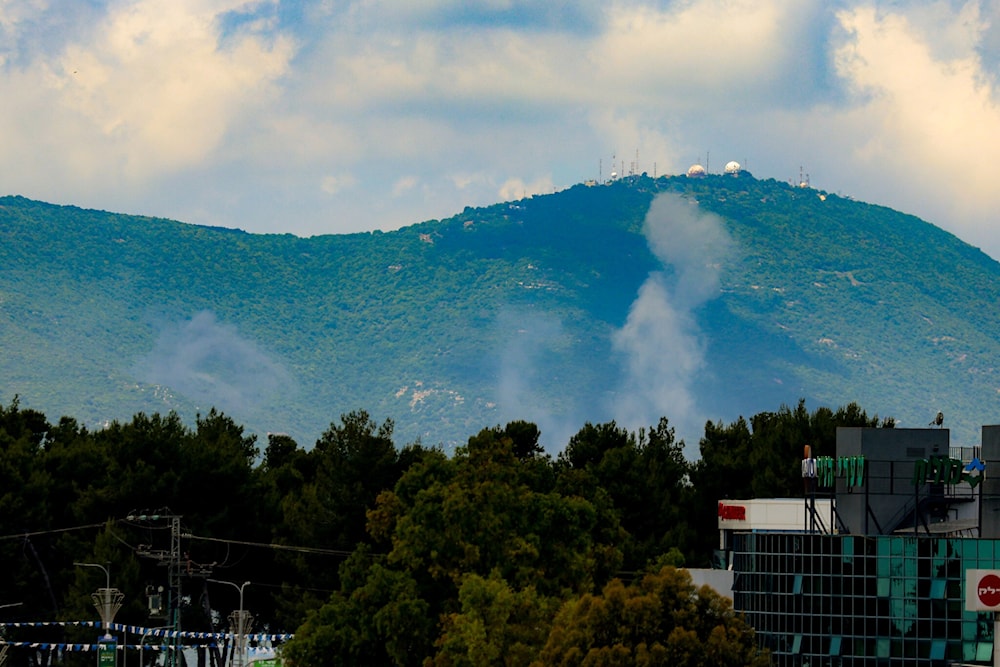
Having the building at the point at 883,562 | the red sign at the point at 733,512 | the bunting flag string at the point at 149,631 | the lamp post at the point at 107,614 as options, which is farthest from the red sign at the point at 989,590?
the bunting flag string at the point at 149,631

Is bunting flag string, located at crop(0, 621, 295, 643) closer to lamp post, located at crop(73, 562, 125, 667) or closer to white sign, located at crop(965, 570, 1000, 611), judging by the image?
lamp post, located at crop(73, 562, 125, 667)

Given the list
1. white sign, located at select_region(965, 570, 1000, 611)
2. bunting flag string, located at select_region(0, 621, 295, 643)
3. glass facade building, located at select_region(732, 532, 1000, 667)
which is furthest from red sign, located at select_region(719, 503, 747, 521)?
white sign, located at select_region(965, 570, 1000, 611)

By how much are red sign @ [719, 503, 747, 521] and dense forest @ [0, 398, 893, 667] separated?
5379mm

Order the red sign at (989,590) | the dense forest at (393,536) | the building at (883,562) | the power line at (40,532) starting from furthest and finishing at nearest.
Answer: the power line at (40,532)
the building at (883,562)
the dense forest at (393,536)
the red sign at (989,590)

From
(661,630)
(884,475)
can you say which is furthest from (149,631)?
(661,630)

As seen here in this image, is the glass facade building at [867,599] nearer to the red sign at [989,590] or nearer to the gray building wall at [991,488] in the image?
the gray building wall at [991,488]

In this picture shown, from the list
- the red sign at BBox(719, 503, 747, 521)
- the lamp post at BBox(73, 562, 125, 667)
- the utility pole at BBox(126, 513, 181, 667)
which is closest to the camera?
the lamp post at BBox(73, 562, 125, 667)

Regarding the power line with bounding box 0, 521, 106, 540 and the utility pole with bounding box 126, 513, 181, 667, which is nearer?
the utility pole with bounding box 126, 513, 181, 667

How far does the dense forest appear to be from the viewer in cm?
7556

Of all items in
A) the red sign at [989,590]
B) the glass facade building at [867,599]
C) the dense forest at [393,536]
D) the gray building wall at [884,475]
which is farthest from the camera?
the gray building wall at [884,475]

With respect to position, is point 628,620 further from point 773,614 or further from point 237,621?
point 237,621

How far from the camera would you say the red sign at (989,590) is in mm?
64938

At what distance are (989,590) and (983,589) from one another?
199 millimetres

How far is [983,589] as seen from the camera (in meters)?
65.2
